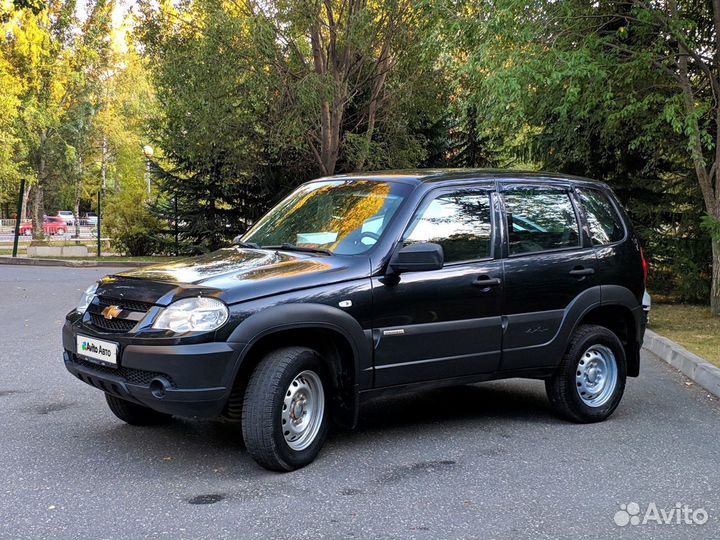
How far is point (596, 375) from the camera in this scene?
19.9 ft

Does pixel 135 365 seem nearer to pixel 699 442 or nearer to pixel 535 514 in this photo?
pixel 535 514

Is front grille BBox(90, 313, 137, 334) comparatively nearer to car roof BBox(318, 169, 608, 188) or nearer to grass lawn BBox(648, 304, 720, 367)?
car roof BBox(318, 169, 608, 188)

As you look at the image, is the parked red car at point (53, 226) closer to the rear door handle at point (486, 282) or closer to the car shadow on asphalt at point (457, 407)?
the car shadow on asphalt at point (457, 407)

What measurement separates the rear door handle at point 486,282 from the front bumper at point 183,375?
1837 mm

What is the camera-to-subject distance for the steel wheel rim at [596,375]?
5.93 m

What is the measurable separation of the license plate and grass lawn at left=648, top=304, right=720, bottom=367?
619 cm

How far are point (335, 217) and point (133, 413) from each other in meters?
2.06

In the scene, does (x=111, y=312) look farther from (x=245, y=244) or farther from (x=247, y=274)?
(x=245, y=244)

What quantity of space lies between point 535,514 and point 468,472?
71cm

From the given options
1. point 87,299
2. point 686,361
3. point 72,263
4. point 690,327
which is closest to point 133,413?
point 87,299

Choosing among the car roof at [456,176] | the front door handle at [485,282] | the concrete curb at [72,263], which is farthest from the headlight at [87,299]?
the concrete curb at [72,263]

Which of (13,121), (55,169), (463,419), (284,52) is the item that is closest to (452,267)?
(463,419)

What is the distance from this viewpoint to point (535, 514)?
3.98m

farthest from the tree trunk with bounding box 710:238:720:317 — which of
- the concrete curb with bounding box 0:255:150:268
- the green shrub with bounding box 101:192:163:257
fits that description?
the green shrub with bounding box 101:192:163:257
